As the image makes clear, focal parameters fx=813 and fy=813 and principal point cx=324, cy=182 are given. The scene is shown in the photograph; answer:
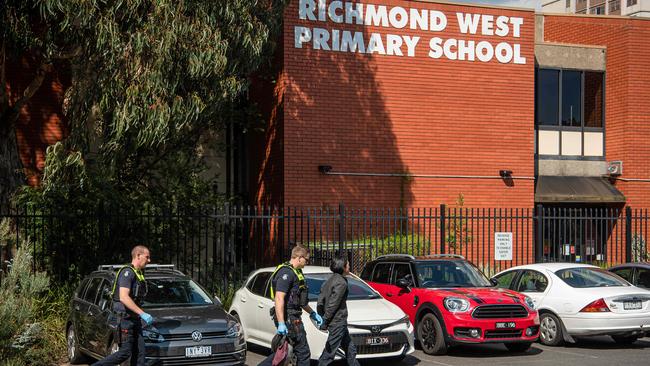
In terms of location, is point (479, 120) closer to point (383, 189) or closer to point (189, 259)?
point (383, 189)

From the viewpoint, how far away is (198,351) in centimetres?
1000

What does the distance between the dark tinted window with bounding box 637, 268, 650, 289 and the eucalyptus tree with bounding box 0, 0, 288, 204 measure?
821 centimetres

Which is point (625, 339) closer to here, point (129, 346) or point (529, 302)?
point (529, 302)

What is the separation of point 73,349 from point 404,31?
44.9 feet

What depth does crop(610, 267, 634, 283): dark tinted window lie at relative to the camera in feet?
49.1

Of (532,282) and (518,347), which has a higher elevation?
(532,282)

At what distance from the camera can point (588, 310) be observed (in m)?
12.8

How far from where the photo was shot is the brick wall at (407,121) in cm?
2136

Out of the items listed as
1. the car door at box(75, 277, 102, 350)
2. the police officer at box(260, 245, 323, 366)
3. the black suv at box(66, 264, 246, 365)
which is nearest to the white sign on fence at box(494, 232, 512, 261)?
the black suv at box(66, 264, 246, 365)

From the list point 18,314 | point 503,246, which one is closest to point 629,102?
point 503,246

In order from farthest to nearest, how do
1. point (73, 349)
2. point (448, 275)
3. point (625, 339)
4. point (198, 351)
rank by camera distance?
1. point (625, 339)
2. point (448, 275)
3. point (73, 349)
4. point (198, 351)

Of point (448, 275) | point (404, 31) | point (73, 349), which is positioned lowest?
point (73, 349)

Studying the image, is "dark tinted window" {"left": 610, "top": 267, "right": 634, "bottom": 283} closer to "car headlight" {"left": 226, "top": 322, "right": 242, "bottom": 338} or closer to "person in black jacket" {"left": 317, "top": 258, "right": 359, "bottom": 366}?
"person in black jacket" {"left": 317, "top": 258, "right": 359, "bottom": 366}

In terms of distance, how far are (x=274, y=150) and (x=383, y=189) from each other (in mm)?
3129
